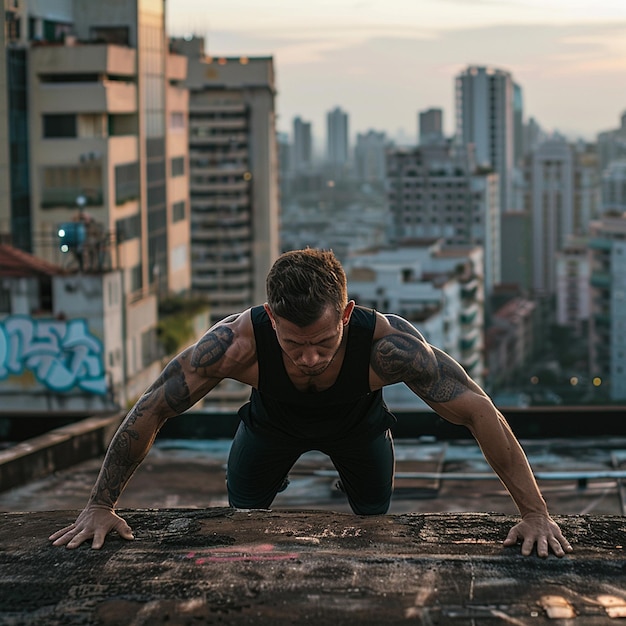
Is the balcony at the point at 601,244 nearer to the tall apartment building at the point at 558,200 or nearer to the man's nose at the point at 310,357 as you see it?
the tall apartment building at the point at 558,200

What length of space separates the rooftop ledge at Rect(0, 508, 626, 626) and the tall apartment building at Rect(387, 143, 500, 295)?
97.5 meters

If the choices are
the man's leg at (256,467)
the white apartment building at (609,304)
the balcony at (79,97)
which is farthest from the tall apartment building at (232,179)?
the man's leg at (256,467)

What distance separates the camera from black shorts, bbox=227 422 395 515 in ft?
11.9

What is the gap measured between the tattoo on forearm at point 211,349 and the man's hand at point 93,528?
459 millimetres

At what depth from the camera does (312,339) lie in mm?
3053

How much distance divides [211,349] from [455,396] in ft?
1.99

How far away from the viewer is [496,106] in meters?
129

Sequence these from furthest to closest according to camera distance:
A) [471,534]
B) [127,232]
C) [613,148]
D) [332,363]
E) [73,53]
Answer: [613,148] → [127,232] → [73,53] → [332,363] → [471,534]

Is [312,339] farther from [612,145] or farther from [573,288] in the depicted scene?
[612,145]

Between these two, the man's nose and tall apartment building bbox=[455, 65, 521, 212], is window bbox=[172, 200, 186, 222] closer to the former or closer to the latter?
the man's nose

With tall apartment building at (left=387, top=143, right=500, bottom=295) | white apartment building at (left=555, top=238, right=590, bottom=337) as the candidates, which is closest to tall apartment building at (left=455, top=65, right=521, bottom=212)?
tall apartment building at (left=387, top=143, right=500, bottom=295)

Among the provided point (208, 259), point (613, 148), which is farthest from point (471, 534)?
point (613, 148)

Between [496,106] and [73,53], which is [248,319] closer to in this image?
[73,53]

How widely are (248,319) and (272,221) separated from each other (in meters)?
65.3
